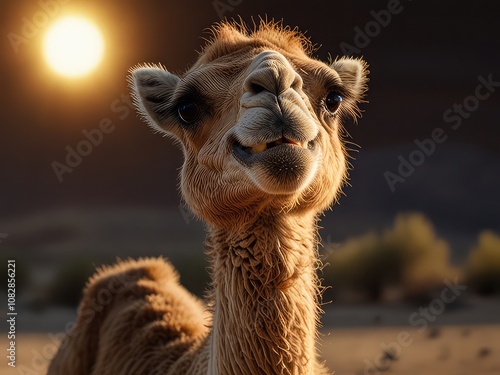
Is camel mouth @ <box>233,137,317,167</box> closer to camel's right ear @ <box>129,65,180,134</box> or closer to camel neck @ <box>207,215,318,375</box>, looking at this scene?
camel neck @ <box>207,215,318,375</box>

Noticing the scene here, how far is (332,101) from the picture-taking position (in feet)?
12.8

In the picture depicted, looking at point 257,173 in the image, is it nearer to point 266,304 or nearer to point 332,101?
point 266,304

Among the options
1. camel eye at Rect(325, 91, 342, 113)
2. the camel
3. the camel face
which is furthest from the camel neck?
camel eye at Rect(325, 91, 342, 113)

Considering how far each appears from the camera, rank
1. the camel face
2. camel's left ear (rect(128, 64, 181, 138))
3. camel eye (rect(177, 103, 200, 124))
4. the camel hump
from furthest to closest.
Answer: the camel hump
camel's left ear (rect(128, 64, 181, 138))
camel eye (rect(177, 103, 200, 124))
the camel face

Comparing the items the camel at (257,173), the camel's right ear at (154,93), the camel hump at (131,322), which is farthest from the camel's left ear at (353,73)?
the camel hump at (131,322)

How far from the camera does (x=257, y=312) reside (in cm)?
343

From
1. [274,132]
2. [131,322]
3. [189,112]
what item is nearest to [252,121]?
[274,132]

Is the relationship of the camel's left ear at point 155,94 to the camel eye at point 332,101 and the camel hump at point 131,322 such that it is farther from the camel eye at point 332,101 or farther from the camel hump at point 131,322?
the camel hump at point 131,322

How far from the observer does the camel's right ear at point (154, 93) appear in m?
4.23

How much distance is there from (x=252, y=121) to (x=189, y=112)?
31.3 inches

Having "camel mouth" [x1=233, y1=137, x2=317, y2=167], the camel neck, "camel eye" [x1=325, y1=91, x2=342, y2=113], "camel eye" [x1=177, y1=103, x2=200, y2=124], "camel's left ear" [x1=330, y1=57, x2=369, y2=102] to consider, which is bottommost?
the camel neck

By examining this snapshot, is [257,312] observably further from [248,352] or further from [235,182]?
[235,182]

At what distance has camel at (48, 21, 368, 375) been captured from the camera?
3246 mm

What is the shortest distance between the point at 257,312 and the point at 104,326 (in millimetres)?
2851
